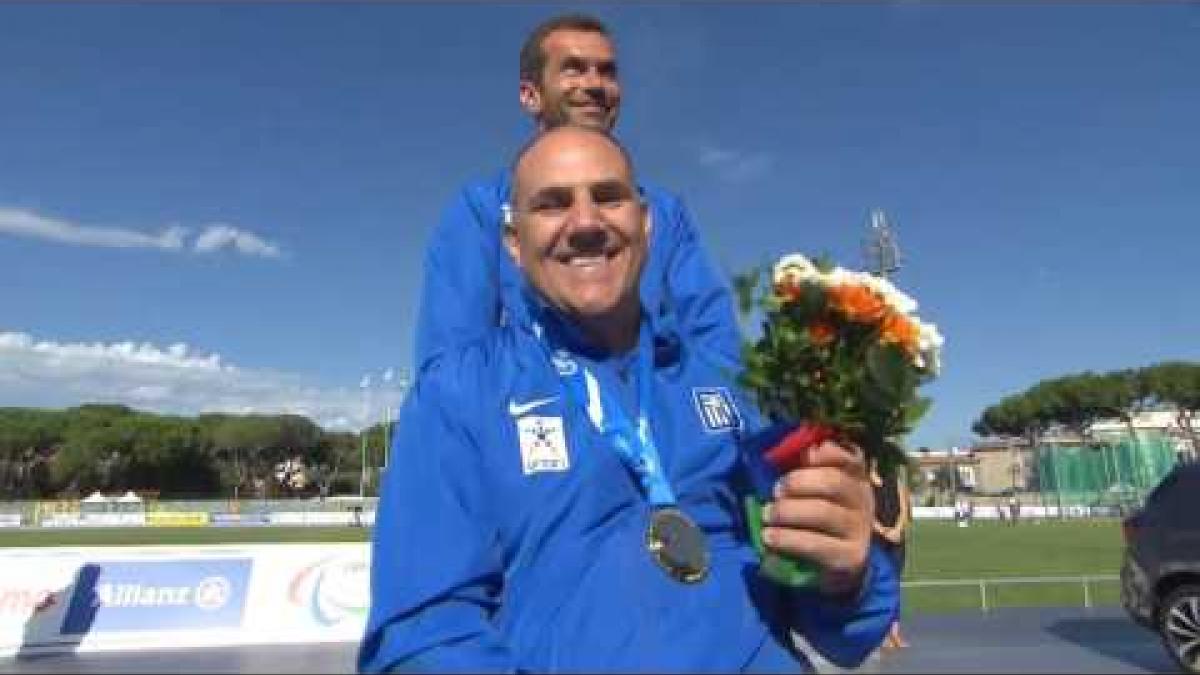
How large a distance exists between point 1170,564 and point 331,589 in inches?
476

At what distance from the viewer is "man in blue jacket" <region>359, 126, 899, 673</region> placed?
1742mm

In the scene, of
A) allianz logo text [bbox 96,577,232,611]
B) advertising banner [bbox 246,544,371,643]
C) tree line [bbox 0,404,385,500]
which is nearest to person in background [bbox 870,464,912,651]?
advertising banner [bbox 246,544,371,643]

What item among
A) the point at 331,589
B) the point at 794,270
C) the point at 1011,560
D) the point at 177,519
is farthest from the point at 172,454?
the point at 794,270

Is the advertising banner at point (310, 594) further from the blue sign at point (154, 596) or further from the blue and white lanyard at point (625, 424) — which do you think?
the blue and white lanyard at point (625, 424)

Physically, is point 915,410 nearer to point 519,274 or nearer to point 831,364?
point 831,364

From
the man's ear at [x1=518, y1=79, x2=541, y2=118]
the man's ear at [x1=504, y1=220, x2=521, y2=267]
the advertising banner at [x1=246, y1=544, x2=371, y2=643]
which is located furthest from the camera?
the advertising banner at [x1=246, y1=544, x2=371, y2=643]

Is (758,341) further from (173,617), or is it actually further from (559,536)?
(173,617)

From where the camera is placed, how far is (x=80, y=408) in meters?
99.5

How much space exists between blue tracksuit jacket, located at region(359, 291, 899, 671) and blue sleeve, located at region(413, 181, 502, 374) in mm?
360

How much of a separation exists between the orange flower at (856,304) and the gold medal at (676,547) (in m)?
0.50

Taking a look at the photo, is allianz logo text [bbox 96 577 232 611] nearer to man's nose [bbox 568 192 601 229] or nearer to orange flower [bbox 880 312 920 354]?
man's nose [bbox 568 192 601 229]

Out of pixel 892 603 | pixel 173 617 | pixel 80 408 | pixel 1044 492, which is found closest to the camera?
pixel 892 603

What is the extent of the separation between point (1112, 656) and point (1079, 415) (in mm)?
91686

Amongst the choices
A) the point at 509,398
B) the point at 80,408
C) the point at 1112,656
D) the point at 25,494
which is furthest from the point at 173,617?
the point at 80,408
